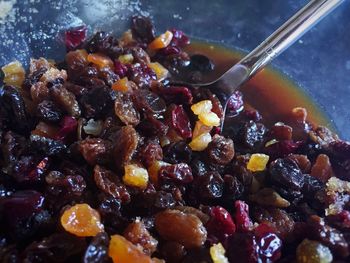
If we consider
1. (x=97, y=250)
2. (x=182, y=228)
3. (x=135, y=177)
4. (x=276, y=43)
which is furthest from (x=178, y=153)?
(x=276, y=43)

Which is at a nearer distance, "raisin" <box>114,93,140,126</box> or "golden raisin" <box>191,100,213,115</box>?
"raisin" <box>114,93,140,126</box>

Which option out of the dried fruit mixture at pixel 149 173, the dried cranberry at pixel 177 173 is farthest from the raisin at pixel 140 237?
the dried cranberry at pixel 177 173

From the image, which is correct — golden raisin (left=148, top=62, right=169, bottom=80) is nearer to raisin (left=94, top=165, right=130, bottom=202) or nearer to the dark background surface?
the dark background surface

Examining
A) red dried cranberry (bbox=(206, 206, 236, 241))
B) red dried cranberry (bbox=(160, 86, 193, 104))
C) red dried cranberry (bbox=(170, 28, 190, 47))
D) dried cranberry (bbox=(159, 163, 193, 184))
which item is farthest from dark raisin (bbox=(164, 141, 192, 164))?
red dried cranberry (bbox=(170, 28, 190, 47))

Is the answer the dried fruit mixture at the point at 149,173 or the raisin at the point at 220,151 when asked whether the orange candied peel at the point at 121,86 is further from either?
the raisin at the point at 220,151

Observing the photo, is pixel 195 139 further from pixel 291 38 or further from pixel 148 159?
pixel 291 38

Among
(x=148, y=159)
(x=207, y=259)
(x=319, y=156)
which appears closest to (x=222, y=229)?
(x=207, y=259)
